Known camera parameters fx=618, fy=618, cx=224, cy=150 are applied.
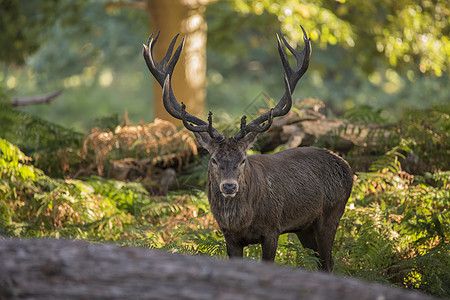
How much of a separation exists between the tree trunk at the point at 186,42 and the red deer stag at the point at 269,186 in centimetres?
546

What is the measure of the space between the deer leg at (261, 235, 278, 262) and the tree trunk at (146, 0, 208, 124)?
6.89 m

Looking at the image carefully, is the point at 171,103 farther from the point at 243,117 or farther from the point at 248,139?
the point at 243,117

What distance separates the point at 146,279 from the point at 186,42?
392 inches

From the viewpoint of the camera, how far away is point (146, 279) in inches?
127

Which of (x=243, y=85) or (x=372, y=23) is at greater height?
(x=372, y=23)

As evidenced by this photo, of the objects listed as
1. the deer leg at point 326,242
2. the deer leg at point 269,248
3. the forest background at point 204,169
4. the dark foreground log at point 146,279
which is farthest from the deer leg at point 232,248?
the dark foreground log at point 146,279

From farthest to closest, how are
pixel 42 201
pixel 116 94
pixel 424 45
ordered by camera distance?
pixel 116 94 → pixel 424 45 → pixel 42 201

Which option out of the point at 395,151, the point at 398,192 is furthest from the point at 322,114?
the point at 398,192

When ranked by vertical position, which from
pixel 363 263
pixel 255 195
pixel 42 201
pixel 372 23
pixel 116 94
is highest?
pixel 372 23

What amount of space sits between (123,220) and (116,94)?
2638cm

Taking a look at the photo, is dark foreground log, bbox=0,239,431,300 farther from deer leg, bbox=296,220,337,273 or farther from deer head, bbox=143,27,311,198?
deer leg, bbox=296,220,337,273

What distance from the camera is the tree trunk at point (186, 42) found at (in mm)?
12641

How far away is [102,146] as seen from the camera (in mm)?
9062

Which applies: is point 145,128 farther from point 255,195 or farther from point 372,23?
point 372,23
